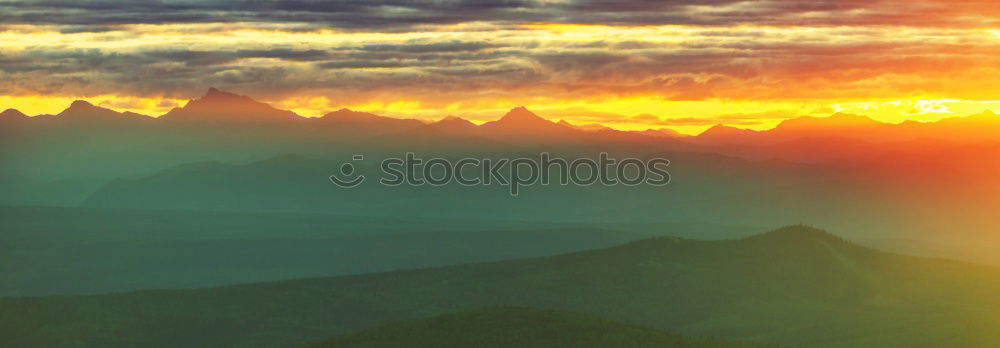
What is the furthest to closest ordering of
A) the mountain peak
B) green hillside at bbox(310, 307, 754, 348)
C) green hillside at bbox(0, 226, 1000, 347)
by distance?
the mountain peak
green hillside at bbox(0, 226, 1000, 347)
green hillside at bbox(310, 307, 754, 348)

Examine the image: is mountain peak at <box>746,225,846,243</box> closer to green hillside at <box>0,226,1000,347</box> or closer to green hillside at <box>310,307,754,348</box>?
green hillside at <box>0,226,1000,347</box>

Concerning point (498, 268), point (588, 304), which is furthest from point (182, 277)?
point (588, 304)

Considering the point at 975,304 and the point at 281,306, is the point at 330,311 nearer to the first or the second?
the point at 281,306

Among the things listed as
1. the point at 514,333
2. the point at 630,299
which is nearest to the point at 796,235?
the point at 630,299

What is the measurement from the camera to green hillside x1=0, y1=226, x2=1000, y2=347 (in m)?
80.1

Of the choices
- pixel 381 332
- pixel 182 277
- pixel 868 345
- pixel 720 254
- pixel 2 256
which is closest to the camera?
pixel 381 332

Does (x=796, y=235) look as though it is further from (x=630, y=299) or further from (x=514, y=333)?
(x=514, y=333)

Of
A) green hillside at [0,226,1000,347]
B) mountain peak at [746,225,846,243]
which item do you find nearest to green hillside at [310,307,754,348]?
green hillside at [0,226,1000,347]

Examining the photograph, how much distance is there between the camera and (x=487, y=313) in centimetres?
5888

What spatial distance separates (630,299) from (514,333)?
36753 millimetres

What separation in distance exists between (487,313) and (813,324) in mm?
29783

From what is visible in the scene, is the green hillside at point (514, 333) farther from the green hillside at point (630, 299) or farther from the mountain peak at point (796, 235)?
the mountain peak at point (796, 235)

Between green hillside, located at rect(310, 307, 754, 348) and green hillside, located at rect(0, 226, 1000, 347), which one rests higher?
green hillside, located at rect(0, 226, 1000, 347)

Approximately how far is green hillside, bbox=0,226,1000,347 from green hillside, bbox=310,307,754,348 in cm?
2150
